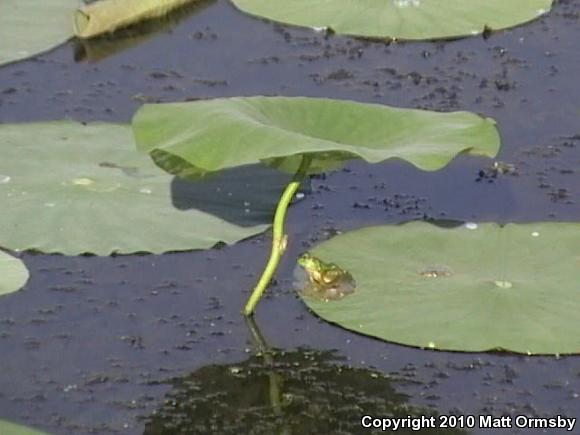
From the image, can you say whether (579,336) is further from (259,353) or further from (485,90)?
(485,90)

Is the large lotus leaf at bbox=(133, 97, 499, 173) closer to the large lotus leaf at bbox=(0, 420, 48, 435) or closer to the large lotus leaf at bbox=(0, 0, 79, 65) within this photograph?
the large lotus leaf at bbox=(0, 420, 48, 435)

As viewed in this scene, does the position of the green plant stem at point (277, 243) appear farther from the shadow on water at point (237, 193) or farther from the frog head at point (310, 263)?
the shadow on water at point (237, 193)

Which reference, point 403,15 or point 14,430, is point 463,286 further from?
point 403,15

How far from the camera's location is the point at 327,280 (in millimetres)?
3139

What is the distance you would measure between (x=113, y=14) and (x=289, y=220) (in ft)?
4.20

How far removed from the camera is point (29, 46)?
4.36 meters

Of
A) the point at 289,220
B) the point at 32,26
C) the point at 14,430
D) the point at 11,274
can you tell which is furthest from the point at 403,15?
the point at 14,430

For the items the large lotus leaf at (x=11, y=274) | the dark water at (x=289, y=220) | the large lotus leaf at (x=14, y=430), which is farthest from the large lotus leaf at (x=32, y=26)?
the large lotus leaf at (x=14, y=430)

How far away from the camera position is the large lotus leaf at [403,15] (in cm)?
446

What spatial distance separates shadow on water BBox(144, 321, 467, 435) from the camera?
2.81m

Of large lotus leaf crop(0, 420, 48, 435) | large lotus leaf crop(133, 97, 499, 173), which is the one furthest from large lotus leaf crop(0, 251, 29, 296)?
large lotus leaf crop(0, 420, 48, 435)

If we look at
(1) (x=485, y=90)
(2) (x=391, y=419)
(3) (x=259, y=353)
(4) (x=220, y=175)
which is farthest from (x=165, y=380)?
(1) (x=485, y=90)

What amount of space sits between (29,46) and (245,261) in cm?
135

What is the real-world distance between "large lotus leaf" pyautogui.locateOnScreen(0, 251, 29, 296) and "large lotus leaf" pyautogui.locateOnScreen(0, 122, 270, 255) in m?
0.09
